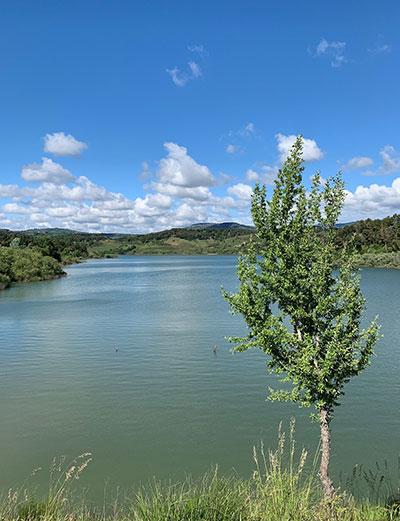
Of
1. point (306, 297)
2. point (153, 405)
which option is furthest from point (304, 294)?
Result: point (153, 405)

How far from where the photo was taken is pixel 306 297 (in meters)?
13.7

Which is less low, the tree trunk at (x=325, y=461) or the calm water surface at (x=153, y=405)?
the tree trunk at (x=325, y=461)

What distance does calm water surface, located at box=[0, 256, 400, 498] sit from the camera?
20312 mm

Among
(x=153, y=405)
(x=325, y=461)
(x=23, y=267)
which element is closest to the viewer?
(x=325, y=461)

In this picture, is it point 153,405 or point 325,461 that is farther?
point 153,405

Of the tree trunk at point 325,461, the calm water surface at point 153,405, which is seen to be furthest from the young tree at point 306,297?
the calm water surface at point 153,405

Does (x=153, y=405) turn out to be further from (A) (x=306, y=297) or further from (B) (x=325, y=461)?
(A) (x=306, y=297)

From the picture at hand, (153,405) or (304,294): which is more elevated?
(304,294)

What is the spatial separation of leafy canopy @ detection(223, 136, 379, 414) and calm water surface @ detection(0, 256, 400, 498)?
8368 mm

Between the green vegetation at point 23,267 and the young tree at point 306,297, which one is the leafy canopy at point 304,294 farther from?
the green vegetation at point 23,267

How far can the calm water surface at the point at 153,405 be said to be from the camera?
20.3 metres

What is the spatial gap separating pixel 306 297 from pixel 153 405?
17.7 m

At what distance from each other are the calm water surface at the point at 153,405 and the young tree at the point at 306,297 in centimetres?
801

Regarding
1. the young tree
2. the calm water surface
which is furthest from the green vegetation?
the young tree
